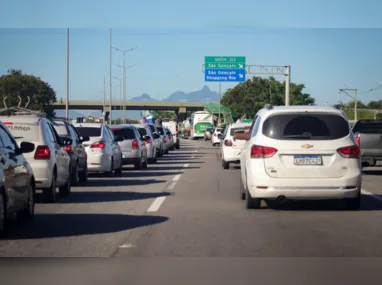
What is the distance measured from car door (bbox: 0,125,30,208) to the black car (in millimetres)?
6370

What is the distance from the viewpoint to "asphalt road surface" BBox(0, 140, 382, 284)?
989 centimetres

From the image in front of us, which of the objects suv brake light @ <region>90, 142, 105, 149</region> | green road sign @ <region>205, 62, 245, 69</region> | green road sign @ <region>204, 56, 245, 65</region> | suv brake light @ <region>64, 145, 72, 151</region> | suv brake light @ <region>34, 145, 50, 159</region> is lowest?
suv brake light @ <region>90, 142, 105, 149</region>

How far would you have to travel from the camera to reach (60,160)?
16.7 meters

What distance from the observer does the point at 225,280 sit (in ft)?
26.4

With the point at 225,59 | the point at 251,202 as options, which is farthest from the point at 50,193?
the point at 225,59

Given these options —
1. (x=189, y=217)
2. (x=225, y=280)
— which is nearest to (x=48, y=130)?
(x=189, y=217)

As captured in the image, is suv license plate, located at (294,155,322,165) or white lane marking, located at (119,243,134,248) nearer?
white lane marking, located at (119,243,134,248)

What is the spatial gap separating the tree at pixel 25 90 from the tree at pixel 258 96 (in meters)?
26.3

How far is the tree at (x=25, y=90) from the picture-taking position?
7288 centimetres

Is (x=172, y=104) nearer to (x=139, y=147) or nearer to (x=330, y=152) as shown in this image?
(x=139, y=147)

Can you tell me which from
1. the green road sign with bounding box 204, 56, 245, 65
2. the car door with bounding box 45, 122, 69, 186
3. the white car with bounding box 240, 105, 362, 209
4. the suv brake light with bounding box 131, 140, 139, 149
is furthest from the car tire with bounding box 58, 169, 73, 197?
the green road sign with bounding box 204, 56, 245, 65

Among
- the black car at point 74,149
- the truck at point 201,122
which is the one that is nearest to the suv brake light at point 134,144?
the black car at point 74,149

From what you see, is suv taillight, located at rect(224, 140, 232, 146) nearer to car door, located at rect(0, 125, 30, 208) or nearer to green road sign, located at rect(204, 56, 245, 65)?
car door, located at rect(0, 125, 30, 208)

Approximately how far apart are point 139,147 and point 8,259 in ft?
62.9
